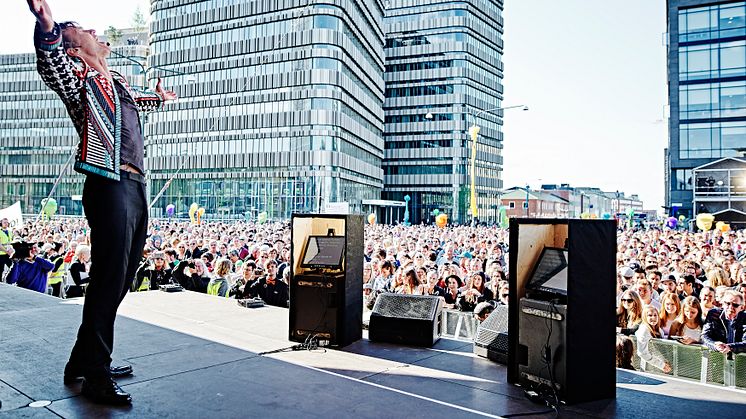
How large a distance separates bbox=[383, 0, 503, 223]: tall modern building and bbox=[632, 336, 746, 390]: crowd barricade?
72.2m

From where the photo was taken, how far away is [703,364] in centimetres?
537

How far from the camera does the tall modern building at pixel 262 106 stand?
5684cm

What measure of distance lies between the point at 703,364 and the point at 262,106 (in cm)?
5769

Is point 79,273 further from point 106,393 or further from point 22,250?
point 106,393

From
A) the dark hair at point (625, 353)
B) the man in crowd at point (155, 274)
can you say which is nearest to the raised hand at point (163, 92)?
the dark hair at point (625, 353)

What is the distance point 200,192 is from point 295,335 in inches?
2395

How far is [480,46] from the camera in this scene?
84812 mm

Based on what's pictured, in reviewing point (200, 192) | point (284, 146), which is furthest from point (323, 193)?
point (200, 192)

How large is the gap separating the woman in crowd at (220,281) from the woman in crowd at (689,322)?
22.4ft

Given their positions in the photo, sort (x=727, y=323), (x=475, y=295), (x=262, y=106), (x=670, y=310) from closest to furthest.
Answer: (x=727, y=323), (x=670, y=310), (x=475, y=295), (x=262, y=106)

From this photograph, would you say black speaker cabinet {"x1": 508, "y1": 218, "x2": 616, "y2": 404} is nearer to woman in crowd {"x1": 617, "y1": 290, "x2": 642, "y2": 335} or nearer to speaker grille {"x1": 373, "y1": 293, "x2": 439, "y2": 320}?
speaker grille {"x1": 373, "y1": 293, "x2": 439, "y2": 320}

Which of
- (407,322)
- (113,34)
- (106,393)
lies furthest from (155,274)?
(113,34)

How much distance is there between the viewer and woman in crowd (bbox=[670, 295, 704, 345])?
7.05 metres

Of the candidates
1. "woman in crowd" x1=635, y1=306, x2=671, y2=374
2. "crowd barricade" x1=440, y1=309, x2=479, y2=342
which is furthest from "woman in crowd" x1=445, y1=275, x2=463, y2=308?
"woman in crowd" x1=635, y1=306, x2=671, y2=374
